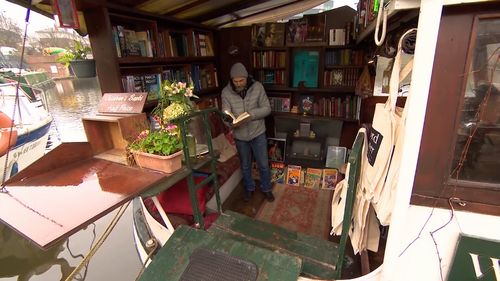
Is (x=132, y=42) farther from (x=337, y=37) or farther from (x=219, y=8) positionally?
(x=337, y=37)

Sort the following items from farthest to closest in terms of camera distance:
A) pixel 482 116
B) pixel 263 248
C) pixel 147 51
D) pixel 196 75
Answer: pixel 196 75
pixel 147 51
pixel 263 248
pixel 482 116

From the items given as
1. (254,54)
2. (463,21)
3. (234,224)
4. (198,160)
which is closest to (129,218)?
(234,224)

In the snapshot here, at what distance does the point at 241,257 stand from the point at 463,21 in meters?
1.34

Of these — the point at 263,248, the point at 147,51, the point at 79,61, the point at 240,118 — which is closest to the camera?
the point at 263,248

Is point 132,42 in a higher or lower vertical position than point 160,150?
higher

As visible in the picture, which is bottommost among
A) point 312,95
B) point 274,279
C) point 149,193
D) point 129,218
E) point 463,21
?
point 129,218

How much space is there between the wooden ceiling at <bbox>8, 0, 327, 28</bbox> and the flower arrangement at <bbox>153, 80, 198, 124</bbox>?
1103mm

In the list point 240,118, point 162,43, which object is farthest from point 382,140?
point 162,43

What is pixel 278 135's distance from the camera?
325 centimetres

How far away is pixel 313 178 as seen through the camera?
2.98 metres

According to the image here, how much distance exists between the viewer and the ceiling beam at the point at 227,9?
2.64 meters

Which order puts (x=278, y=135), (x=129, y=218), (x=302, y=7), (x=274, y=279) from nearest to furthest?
(x=274, y=279) → (x=129, y=218) → (x=302, y=7) → (x=278, y=135)

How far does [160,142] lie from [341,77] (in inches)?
97.0

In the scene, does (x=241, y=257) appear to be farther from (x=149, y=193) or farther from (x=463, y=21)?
(x=463, y=21)
